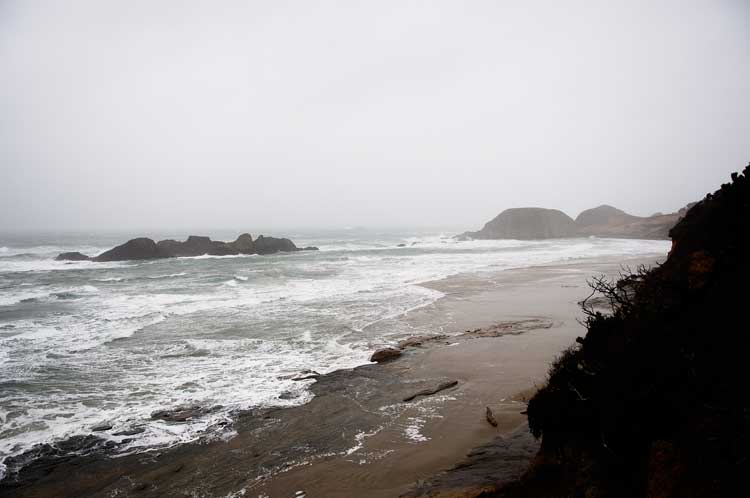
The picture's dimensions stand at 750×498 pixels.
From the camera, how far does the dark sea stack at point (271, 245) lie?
53031 mm

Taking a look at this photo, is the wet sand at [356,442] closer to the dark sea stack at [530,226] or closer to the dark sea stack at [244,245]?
the dark sea stack at [244,245]

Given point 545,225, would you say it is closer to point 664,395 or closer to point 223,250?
point 223,250

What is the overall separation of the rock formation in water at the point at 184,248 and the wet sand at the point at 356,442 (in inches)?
1756

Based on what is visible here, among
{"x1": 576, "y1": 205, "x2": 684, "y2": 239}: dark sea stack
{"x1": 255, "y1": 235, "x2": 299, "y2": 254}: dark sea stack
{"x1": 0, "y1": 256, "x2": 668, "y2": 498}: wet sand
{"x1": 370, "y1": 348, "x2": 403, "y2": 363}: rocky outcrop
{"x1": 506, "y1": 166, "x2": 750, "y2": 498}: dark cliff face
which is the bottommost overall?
{"x1": 0, "y1": 256, "x2": 668, "y2": 498}: wet sand

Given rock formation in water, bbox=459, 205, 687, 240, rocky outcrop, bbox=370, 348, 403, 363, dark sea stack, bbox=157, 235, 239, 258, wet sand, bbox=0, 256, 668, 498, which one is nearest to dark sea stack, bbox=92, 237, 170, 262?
dark sea stack, bbox=157, 235, 239, 258

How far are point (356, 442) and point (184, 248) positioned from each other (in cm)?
5016

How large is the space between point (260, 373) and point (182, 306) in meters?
11.3

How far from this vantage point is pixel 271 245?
5416cm

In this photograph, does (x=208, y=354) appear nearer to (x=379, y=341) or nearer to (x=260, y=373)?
(x=260, y=373)

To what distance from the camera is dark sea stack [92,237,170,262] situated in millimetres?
43672

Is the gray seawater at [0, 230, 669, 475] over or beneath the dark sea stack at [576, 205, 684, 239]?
beneath

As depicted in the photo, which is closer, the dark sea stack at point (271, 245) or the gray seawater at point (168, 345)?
the gray seawater at point (168, 345)

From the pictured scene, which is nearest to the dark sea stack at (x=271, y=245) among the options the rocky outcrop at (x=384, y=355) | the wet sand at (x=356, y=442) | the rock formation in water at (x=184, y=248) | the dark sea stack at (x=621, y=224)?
the rock formation in water at (x=184, y=248)

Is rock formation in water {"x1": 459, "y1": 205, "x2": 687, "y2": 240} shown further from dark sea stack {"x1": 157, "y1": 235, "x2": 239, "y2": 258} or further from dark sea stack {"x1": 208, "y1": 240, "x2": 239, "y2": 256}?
dark sea stack {"x1": 157, "y1": 235, "x2": 239, "y2": 258}
